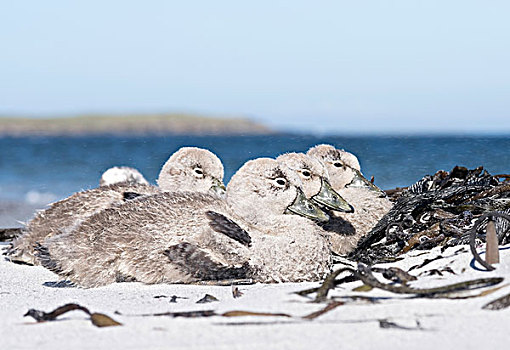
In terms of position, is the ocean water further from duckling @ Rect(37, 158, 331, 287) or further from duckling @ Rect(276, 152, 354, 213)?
duckling @ Rect(37, 158, 331, 287)

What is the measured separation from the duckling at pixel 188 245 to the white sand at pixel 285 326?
727mm

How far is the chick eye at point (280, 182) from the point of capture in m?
5.70

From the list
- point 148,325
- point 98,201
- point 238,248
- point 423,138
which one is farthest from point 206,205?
point 423,138

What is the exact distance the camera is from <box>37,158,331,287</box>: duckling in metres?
5.08

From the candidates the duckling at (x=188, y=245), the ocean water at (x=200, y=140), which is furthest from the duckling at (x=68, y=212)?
the ocean water at (x=200, y=140)

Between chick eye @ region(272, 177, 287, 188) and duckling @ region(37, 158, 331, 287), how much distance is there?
90mm

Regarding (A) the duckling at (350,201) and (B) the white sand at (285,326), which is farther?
(A) the duckling at (350,201)

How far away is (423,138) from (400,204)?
48.5ft

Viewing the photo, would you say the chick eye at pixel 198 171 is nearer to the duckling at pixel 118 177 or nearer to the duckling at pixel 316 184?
the duckling at pixel 316 184

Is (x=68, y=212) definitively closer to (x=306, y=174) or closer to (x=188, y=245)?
(x=188, y=245)

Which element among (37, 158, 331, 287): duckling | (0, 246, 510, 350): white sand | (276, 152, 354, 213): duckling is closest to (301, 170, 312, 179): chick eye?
(276, 152, 354, 213): duckling

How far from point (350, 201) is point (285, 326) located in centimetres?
374

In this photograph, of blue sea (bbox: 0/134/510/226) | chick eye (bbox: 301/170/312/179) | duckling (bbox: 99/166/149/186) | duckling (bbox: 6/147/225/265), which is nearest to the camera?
duckling (bbox: 6/147/225/265)

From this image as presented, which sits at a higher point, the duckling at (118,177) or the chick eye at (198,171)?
the chick eye at (198,171)
